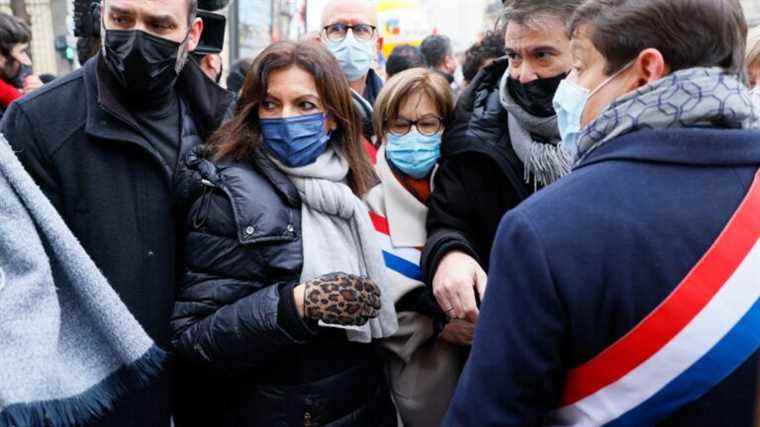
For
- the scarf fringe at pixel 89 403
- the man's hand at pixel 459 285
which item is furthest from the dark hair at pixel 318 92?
the scarf fringe at pixel 89 403

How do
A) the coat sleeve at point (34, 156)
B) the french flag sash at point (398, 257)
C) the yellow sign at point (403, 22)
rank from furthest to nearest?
the yellow sign at point (403, 22) < the french flag sash at point (398, 257) < the coat sleeve at point (34, 156)

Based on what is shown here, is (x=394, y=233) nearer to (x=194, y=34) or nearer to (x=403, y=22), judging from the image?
(x=194, y=34)

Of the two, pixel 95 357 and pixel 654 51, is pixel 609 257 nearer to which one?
pixel 654 51

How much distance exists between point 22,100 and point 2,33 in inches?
79.4

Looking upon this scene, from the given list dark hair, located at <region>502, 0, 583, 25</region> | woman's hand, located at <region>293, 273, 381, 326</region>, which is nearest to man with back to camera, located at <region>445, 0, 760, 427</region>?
woman's hand, located at <region>293, 273, 381, 326</region>

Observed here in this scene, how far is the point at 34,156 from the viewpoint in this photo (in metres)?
2.01

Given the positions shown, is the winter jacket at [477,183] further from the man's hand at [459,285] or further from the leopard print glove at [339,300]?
the leopard print glove at [339,300]

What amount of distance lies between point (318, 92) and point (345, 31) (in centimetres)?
146

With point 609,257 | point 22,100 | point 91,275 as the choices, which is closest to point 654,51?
point 609,257

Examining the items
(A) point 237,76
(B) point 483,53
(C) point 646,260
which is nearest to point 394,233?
(C) point 646,260

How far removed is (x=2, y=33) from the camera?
3.75 metres

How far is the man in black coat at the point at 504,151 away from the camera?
2248 mm

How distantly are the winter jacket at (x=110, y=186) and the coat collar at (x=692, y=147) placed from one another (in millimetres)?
1377

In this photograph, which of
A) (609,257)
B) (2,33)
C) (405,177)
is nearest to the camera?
(609,257)
